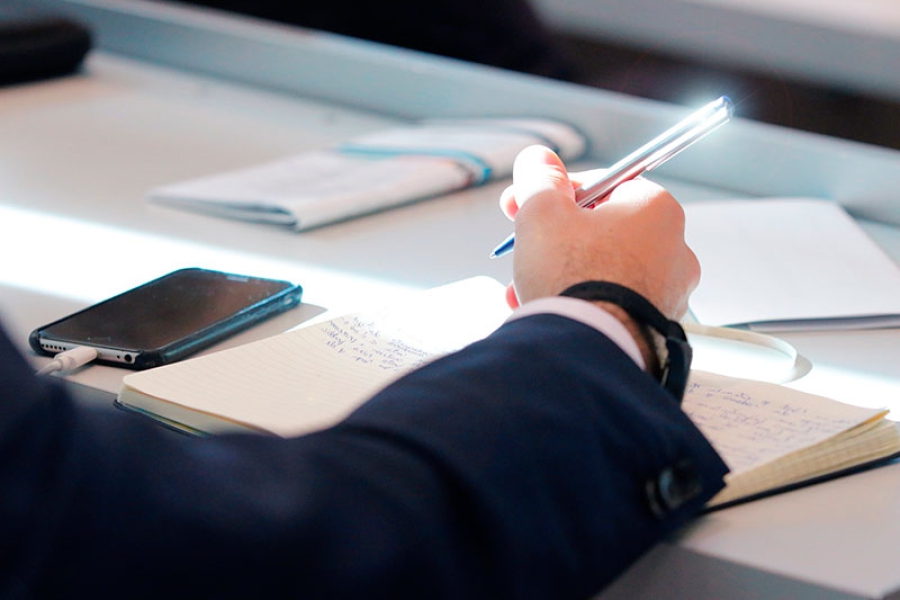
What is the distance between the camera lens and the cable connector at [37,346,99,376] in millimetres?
698

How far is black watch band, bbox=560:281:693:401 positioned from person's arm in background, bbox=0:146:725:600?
4 cm

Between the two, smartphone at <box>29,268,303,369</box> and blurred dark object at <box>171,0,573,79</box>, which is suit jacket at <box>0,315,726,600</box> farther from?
blurred dark object at <box>171,0,573,79</box>

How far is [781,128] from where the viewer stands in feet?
4.51

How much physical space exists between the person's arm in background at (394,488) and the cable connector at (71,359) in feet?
0.96

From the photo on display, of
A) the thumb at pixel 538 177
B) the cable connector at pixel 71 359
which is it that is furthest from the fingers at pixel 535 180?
the cable connector at pixel 71 359

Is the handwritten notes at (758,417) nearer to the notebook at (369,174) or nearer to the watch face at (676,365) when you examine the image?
the watch face at (676,365)

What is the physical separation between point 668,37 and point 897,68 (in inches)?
12.7

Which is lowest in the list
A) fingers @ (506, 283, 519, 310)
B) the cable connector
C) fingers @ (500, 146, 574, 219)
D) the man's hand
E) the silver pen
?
the cable connector

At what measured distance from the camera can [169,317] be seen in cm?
78

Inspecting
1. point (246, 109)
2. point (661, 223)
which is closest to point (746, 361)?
point (661, 223)

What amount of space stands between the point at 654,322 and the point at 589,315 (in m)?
0.05

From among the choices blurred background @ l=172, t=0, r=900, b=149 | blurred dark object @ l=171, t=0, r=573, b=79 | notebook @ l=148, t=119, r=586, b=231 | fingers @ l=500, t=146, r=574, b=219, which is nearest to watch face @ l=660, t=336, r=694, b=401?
fingers @ l=500, t=146, r=574, b=219

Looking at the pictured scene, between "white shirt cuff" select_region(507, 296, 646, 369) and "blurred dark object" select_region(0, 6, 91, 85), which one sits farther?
"blurred dark object" select_region(0, 6, 91, 85)

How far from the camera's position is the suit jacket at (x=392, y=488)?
384mm
